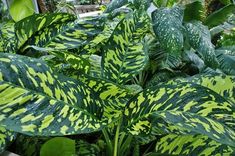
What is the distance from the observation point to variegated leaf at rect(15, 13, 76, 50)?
0.74m

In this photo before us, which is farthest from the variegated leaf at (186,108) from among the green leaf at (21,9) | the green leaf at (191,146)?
the green leaf at (21,9)

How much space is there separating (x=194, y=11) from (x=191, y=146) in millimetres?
595

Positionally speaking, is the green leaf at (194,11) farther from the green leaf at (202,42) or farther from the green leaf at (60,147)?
the green leaf at (60,147)

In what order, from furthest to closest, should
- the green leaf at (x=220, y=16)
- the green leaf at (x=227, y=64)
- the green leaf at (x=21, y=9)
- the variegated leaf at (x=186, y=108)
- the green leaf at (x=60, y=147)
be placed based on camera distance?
the green leaf at (x=220, y=16)
the green leaf at (x=21, y=9)
the green leaf at (x=227, y=64)
the green leaf at (x=60, y=147)
the variegated leaf at (x=186, y=108)

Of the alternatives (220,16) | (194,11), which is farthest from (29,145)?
(220,16)

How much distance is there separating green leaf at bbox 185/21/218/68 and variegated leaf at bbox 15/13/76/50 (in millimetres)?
371

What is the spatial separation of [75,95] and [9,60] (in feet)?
0.42

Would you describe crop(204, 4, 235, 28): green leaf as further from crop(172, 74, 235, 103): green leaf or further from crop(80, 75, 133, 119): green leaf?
crop(80, 75, 133, 119): green leaf

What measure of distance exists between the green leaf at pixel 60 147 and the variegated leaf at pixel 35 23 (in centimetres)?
35

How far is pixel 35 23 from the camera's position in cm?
75

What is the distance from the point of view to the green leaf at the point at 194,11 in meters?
0.99

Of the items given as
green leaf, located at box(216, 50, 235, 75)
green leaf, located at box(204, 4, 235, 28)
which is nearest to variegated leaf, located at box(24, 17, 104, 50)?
green leaf, located at box(216, 50, 235, 75)

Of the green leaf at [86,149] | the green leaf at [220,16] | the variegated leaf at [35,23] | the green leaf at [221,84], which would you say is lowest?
the green leaf at [86,149]

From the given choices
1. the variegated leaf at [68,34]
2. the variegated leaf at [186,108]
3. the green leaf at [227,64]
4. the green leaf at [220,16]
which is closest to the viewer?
the variegated leaf at [186,108]
